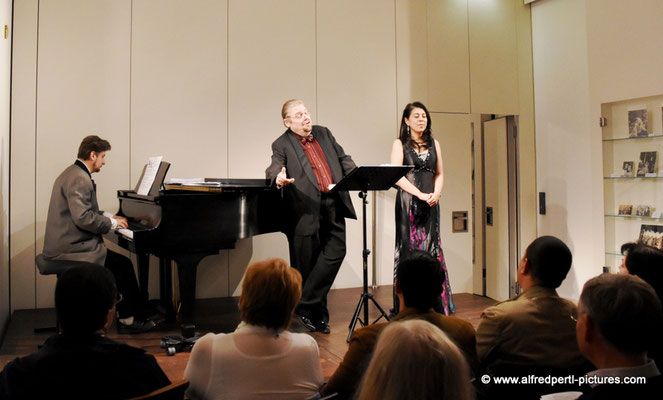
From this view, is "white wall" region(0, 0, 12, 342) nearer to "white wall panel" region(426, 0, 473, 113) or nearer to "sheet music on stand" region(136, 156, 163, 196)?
"sheet music on stand" region(136, 156, 163, 196)

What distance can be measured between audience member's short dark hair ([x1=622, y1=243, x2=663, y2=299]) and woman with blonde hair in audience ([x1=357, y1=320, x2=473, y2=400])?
58.1 inches

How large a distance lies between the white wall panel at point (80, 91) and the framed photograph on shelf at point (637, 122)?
4.41 m

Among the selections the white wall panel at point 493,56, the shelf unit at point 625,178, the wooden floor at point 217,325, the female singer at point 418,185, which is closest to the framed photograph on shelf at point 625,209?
the shelf unit at point 625,178

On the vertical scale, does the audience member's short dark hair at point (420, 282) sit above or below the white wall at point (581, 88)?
below

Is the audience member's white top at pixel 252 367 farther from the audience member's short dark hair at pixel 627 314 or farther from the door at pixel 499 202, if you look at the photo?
the door at pixel 499 202

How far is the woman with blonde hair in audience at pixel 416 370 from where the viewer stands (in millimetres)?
1084

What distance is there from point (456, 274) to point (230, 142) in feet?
8.89

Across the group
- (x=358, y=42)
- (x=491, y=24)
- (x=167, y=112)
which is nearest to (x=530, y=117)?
(x=491, y=24)

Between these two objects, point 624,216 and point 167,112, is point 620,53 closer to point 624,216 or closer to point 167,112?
point 624,216

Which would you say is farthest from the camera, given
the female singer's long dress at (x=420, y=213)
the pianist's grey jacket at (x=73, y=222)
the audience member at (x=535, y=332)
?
the female singer's long dress at (x=420, y=213)

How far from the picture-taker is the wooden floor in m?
3.57

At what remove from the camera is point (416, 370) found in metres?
1.09

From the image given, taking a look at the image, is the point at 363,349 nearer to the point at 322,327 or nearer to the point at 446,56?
the point at 322,327

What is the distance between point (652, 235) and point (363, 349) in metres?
3.87
